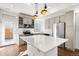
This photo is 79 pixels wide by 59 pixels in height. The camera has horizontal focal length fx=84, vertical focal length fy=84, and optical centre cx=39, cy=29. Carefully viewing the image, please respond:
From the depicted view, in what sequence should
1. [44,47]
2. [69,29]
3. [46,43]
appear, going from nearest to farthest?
[44,47] < [69,29] < [46,43]

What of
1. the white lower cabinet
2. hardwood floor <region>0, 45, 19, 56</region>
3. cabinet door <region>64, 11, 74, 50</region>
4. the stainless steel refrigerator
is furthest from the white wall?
cabinet door <region>64, 11, 74, 50</region>

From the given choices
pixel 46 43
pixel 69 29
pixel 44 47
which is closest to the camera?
pixel 44 47

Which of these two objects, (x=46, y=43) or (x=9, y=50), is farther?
(x=46, y=43)

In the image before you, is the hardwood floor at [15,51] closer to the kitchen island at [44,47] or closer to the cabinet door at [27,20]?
the kitchen island at [44,47]

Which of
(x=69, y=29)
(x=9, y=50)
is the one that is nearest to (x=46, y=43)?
(x=69, y=29)

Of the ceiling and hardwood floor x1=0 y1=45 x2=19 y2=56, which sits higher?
the ceiling

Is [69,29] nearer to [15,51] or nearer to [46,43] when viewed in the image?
[46,43]

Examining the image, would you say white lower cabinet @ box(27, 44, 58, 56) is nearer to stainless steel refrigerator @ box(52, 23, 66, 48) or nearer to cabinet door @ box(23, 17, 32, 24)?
stainless steel refrigerator @ box(52, 23, 66, 48)

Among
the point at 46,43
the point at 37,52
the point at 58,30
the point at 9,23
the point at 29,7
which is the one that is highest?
the point at 29,7

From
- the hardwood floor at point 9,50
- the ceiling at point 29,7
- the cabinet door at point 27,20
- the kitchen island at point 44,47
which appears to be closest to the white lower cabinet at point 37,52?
the kitchen island at point 44,47

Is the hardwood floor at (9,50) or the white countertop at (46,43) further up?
the white countertop at (46,43)

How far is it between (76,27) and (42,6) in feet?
2.05

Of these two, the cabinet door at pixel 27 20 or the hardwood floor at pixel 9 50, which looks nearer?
the hardwood floor at pixel 9 50

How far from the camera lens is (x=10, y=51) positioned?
1.23m
